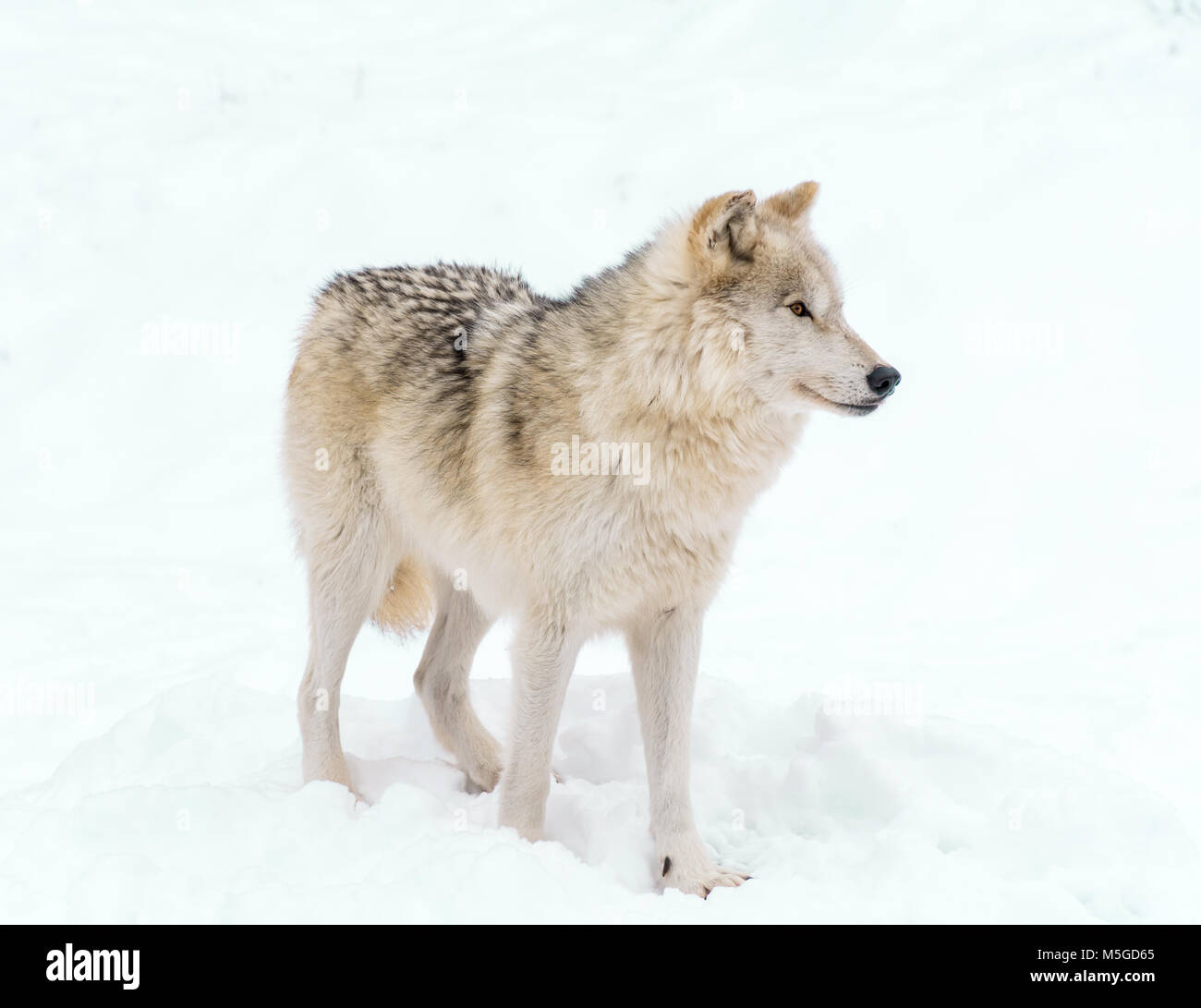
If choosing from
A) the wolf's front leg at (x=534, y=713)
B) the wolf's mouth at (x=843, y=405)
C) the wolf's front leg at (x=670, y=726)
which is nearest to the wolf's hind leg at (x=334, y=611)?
the wolf's front leg at (x=534, y=713)

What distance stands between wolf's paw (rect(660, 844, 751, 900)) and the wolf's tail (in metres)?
1.61

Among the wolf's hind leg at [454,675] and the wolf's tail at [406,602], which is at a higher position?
the wolf's tail at [406,602]

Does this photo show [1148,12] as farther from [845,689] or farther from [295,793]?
[295,793]

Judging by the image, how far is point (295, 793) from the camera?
3.98 m

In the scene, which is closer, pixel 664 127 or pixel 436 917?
pixel 436 917

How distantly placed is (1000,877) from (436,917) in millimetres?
1627

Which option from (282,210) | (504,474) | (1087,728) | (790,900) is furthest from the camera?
(282,210)

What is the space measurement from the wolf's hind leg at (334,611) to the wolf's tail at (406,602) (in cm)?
29

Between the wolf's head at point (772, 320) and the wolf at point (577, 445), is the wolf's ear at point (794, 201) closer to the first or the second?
the wolf at point (577, 445)

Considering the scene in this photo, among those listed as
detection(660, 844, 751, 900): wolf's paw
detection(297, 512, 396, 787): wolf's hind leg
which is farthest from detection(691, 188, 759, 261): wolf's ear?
detection(660, 844, 751, 900): wolf's paw

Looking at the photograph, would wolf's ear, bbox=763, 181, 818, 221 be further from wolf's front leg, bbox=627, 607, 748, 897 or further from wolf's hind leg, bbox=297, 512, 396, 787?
wolf's hind leg, bbox=297, 512, 396, 787

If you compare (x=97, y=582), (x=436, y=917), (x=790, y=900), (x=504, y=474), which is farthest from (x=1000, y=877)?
(x=97, y=582)

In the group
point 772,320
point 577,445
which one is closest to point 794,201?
point 772,320

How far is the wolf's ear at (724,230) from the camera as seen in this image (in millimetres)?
3545
